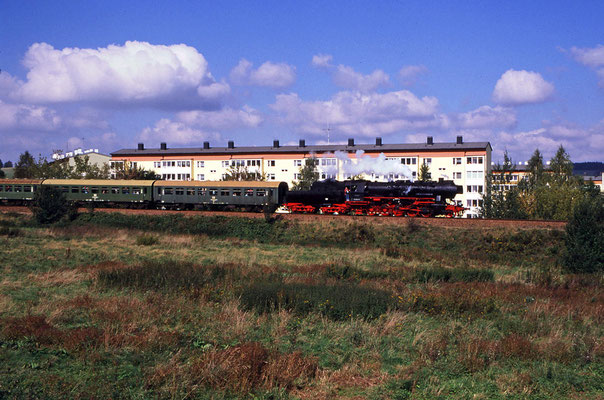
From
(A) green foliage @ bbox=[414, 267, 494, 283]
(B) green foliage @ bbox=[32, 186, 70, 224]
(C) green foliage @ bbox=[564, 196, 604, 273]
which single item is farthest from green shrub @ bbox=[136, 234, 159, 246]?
(C) green foliage @ bbox=[564, 196, 604, 273]

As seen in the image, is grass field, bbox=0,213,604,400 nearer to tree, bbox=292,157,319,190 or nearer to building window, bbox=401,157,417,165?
tree, bbox=292,157,319,190

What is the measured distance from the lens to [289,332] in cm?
1311

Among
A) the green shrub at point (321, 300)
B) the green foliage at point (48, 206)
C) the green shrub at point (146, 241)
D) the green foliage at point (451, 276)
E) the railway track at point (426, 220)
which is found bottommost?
the green foliage at point (451, 276)

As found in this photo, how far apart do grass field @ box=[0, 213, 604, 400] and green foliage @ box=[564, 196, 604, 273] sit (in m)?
1.35

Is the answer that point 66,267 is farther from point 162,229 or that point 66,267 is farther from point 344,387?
point 162,229

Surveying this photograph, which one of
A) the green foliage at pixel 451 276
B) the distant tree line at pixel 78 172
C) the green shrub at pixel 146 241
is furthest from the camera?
the distant tree line at pixel 78 172

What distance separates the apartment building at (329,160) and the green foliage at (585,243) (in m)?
39.2

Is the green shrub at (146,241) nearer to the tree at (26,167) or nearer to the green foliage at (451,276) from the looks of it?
the green foliage at (451,276)

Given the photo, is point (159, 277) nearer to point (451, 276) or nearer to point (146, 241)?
point (451, 276)

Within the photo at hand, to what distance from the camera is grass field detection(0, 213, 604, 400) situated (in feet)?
31.5

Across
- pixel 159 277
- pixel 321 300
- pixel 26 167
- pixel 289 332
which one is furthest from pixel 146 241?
pixel 26 167

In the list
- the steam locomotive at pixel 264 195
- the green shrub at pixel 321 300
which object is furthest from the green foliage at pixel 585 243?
the green shrub at pixel 321 300

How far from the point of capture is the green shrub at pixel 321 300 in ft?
48.2

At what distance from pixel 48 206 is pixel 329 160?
153 feet
